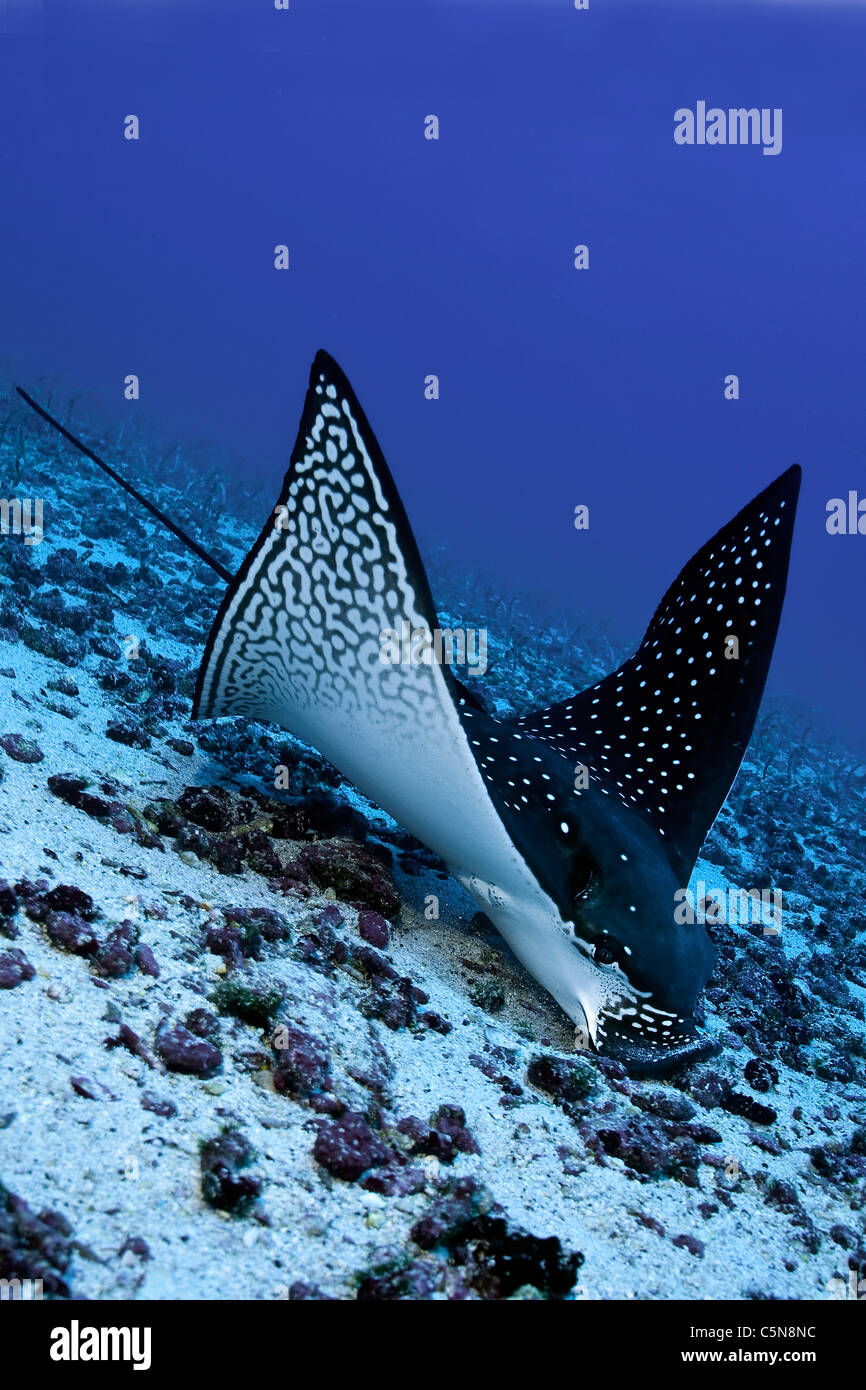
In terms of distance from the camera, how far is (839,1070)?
4215 mm

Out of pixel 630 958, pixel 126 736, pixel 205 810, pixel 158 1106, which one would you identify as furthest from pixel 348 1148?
pixel 126 736

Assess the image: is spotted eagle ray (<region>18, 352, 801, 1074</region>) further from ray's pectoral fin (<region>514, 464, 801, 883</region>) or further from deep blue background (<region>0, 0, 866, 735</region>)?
deep blue background (<region>0, 0, 866, 735</region>)

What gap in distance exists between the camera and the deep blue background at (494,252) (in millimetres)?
66375

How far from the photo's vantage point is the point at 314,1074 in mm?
2600

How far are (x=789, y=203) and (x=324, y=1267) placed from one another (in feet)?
406

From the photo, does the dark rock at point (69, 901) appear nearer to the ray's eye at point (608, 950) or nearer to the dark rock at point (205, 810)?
the dark rock at point (205, 810)

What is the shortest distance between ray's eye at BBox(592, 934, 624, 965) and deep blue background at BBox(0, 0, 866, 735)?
47.1m

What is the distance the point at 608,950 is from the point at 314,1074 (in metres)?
1.48

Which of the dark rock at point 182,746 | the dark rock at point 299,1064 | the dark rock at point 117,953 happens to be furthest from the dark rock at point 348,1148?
the dark rock at point 182,746

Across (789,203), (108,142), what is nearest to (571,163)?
(789,203)

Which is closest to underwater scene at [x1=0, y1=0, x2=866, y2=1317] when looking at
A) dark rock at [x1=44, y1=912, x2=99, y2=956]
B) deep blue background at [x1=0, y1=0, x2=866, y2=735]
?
dark rock at [x1=44, y1=912, x2=99, y2=956]

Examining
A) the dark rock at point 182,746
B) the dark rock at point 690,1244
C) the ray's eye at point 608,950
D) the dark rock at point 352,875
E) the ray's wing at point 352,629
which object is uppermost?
the ray's wing at point 352,629

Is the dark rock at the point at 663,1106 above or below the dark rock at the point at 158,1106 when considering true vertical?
below
